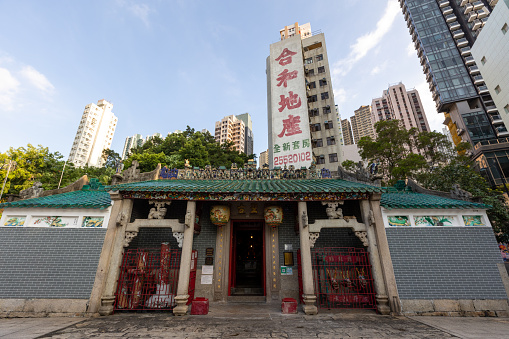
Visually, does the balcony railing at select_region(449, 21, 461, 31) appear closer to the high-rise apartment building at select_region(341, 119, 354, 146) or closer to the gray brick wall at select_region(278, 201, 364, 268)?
the high-rise apartment building at select_region(341, 119, 354, 146)

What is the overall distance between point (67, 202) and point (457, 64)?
59738mm

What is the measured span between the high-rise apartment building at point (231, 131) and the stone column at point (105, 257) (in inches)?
2766

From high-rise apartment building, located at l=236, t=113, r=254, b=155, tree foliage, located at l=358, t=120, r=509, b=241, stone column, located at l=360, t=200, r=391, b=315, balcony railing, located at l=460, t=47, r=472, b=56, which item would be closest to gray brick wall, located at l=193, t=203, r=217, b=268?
stone column, located at l=360, t=200, r=391, b=315

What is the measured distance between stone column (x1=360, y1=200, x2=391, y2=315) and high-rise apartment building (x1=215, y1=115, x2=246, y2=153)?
70.9 m

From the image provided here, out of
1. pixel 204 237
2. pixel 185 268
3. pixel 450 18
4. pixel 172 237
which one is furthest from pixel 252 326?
pixel 450 18

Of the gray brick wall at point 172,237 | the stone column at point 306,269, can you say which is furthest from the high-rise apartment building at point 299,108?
the stone column at point 306,269

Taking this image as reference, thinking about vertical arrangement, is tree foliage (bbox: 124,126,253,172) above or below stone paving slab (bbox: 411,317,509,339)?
above

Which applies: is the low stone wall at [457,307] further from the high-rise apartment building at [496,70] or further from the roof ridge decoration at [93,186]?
the high-rise apartment building at [496,70]

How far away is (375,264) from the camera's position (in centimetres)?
697

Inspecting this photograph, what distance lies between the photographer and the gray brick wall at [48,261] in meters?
6.64

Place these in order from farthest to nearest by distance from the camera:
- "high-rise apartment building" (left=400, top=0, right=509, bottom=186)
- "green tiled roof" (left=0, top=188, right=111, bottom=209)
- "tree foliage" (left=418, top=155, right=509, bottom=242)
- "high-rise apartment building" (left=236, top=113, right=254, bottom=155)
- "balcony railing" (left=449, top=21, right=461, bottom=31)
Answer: "high-rise apartment building" (left=236, top=113, right=254, bottom=155) < "balcony railing" (left=449, top=21, right=461, bottom=31) < "high-rise apartment building" (left=400, top=0, right=509, bottom=186) < "tree foliage" (left=418, top=155, right=509, bottom=242) < "green tiled roof" (left=0, top=188, right=111, bottom=209)

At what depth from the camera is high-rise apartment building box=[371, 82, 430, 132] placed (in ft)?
270

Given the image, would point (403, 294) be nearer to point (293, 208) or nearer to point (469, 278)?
point (469, 278)

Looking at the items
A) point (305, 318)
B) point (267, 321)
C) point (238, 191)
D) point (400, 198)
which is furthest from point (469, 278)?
point (238, 191)
